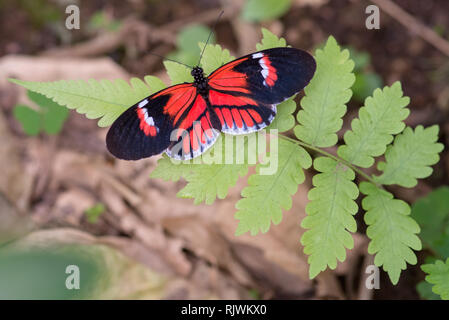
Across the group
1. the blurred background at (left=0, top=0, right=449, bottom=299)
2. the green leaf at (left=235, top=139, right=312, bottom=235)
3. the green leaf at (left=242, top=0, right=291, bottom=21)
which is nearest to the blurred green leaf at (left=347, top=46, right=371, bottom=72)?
the blurred background at (left=0, top=0, right=449, bottom=299)

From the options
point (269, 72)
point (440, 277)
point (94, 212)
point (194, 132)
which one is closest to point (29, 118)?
point (94, 212)

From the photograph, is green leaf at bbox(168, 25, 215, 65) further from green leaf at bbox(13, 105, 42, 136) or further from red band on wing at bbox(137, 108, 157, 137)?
red band on wing at bbox(137, 108, 157, 137)

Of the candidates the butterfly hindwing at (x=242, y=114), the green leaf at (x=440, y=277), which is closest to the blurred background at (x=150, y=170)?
the green leaf at (x=440, y=277)

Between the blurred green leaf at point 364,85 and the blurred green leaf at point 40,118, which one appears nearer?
the blurred green leaf at point 40,118

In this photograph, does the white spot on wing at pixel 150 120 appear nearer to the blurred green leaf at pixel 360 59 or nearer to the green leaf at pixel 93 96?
the green leaf at pixel 93 96

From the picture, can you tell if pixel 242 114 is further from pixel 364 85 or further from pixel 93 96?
pixel 364 85

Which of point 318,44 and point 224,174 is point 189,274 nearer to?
point 224,174

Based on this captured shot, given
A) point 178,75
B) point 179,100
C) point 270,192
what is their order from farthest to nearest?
1. point 178,75
2. point 179,100
3. point 270,192
